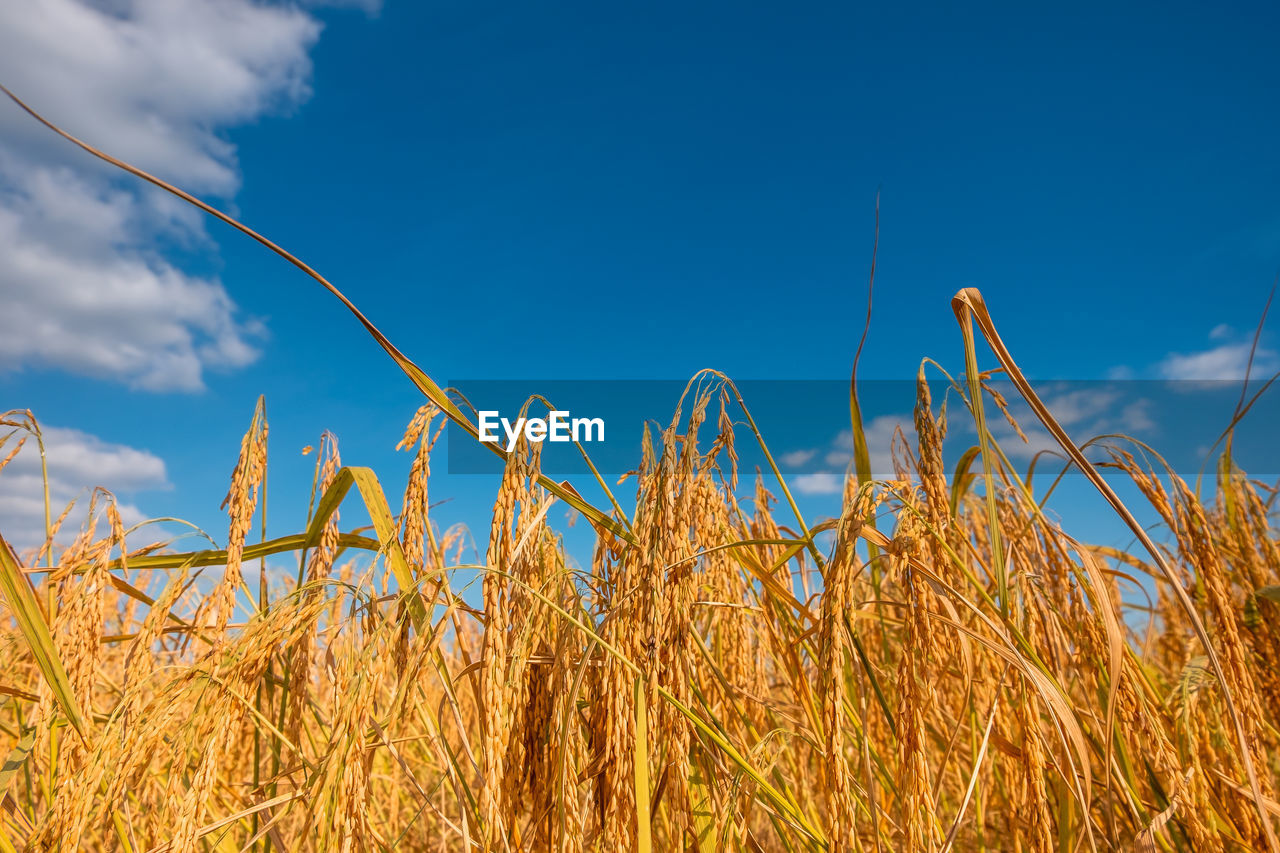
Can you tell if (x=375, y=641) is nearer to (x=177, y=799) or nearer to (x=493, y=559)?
(x=493, y=559)

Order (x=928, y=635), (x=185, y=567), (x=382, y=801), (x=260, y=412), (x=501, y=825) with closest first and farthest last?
(x=501, y=825) → (x=928, y=635) → (x=185, y=567) → (x=260, y=412) → (x=382, y=801)

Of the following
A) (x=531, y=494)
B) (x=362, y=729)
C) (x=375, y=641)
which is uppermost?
(x=531, y=494)

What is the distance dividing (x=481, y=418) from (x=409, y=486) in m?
0.16

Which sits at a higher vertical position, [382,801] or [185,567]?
[185,567]

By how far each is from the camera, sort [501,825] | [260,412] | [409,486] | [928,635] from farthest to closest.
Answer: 1. [260,412]
2. [409,486]
3. [928,635]
4. [501,825]

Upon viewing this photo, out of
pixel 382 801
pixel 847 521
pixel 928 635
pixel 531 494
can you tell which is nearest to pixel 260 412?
pixel 531 494

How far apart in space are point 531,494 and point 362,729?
386 millimetres

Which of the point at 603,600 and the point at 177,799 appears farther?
the point at 603,600

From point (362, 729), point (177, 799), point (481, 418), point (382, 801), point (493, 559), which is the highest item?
point (481, 418)

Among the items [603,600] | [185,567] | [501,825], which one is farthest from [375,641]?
[185,567]

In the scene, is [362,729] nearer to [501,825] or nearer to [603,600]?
[501,825]

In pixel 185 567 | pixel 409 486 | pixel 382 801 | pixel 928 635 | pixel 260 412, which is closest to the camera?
pixel 928 635

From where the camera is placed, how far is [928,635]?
1051mm

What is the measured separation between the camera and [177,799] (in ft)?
3.51
